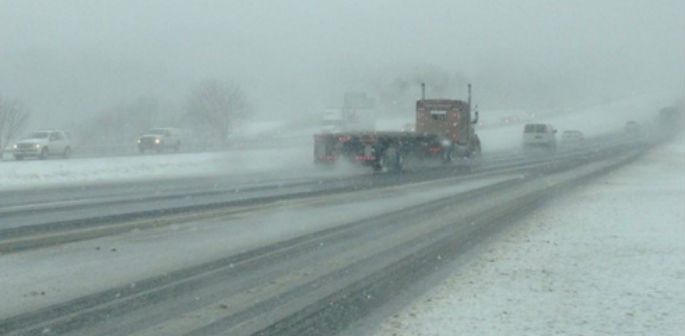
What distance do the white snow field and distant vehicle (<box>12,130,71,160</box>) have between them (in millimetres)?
40448

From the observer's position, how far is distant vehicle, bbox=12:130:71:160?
5603 centimetres

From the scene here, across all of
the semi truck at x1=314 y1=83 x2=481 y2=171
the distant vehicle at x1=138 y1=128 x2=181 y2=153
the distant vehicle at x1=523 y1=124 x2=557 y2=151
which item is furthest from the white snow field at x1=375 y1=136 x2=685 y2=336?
the distant vehicle at x1=523 y1=124 x2=557 y2=151

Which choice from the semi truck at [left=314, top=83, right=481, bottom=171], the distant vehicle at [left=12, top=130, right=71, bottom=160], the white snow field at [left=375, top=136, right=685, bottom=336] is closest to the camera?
the white snow field at [left=375, top=136, right=685, bottom=336]

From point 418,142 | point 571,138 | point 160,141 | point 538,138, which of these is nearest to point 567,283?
point 418,142

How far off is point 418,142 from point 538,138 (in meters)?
32.5

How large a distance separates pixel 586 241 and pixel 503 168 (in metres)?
29.3

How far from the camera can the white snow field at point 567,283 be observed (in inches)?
370

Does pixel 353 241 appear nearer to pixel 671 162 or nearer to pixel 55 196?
pixel 55 196

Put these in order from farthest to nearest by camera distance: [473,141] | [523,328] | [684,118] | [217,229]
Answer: [684,118] → [473,141] → [217,229] → [523,328]

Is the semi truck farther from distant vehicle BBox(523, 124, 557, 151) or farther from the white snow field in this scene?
Result: the white snow field

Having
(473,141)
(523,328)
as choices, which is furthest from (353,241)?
(473,141)

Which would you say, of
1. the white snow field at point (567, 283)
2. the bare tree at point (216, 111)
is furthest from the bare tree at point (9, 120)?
the white snow field at point (567, 283)

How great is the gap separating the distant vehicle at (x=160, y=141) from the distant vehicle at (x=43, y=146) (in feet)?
26.8

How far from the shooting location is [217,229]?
1845 cm
